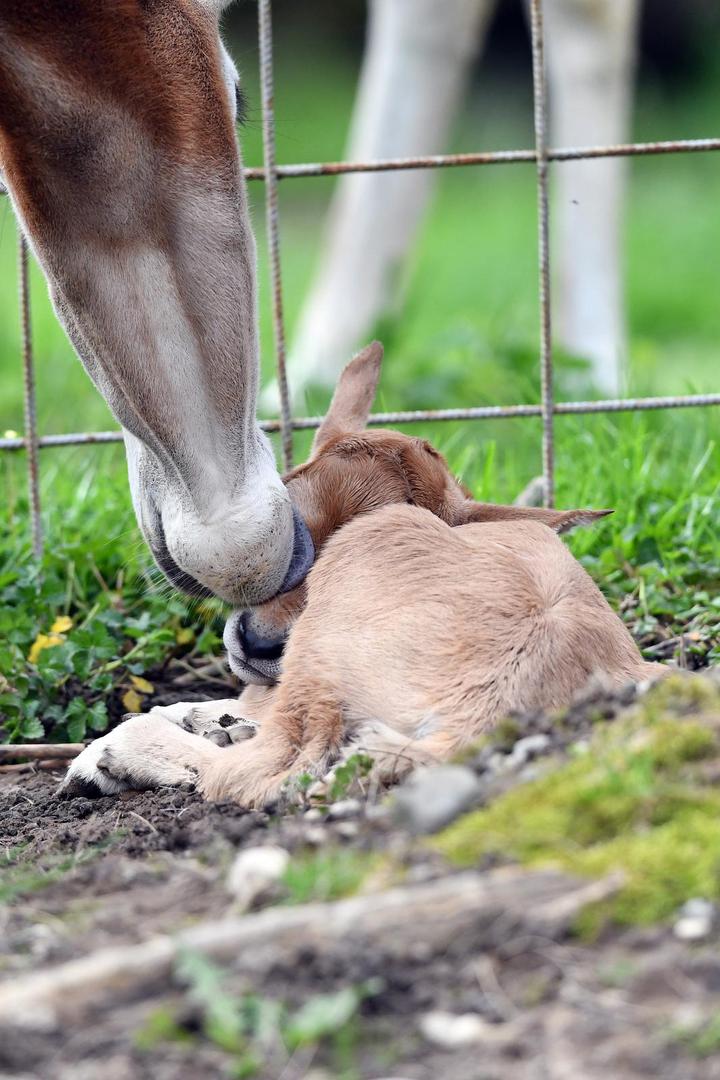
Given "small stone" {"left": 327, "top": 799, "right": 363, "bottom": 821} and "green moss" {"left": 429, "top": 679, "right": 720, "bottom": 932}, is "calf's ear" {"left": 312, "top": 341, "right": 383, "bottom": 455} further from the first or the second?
"green moss" {"left": 429, "top": 679, "right": 720, "bottom": 932}

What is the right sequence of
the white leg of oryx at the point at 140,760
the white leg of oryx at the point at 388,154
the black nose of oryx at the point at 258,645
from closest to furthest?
the white leg of oryx at the point at 140,760 → the black nose of oryx at the point at 258,645 → the white leg of oryx at the point at 388,154

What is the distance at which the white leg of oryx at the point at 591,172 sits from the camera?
6.47 meters

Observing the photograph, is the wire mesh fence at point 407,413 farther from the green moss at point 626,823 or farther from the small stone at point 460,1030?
the small stone at point 460,1030

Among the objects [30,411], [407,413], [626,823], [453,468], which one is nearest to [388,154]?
[453,468]

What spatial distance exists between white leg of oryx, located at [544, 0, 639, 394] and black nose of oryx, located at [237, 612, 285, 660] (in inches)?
129

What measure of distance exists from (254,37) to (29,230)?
16292 millimetres

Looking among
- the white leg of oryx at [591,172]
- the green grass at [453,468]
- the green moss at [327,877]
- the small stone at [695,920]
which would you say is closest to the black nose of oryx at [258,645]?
the green grass at [453,468]

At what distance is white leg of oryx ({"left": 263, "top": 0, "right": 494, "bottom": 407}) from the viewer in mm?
6461

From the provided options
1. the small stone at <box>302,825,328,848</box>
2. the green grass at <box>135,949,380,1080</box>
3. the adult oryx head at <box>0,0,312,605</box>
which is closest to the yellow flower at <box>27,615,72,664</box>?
the adult oryx head at <box>0,0,312,605</box>

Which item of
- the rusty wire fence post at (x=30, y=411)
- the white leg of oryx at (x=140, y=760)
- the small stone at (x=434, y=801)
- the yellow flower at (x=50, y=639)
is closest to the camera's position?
the small stone at (x=434, y=801)

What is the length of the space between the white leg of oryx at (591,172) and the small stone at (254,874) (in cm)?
438

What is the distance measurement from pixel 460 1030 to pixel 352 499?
5.88 feet

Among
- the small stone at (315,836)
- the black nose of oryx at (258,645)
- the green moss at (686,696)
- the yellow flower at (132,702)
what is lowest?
the yellow flower at (132,702)

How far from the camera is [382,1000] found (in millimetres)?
1700
